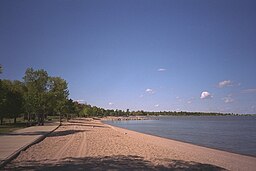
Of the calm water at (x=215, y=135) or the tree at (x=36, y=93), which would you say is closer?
the calm water at (x=215, y=135)

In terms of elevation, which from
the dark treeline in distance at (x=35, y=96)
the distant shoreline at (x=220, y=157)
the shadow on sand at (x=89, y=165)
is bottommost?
the distant shoreline at (x=220, y=157)

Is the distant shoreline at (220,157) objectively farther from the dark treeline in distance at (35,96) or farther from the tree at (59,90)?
the tree at (59,90)

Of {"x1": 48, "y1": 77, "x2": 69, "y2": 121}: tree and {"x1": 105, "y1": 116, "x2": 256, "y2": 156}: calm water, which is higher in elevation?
{"x1": 48, "y1": 77, "x2": 69, "y2": 121}: tree

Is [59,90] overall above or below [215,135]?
above

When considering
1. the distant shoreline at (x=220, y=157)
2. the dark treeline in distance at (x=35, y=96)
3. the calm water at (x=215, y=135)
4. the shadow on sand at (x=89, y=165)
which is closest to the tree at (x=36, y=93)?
the dark treeline in distance at (x=35, y=96)

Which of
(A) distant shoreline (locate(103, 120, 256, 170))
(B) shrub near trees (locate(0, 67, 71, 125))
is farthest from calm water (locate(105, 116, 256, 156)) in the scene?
(B) shrub near trees (locate(0, 67, 71, 125))

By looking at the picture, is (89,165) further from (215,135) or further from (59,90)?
(59,90)

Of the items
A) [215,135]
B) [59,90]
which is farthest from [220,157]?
[59,90]

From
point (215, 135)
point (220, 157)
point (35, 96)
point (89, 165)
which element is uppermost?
point (35, 96)

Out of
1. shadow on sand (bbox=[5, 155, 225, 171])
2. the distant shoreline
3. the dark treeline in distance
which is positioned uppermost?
the dark treeline in distance

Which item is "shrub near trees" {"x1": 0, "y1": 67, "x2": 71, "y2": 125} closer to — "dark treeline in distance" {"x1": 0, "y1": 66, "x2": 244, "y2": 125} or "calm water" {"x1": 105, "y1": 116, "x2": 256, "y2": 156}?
"dark treeline in distance" {"x1": 0, "y1": 66, "x2": 244, "y2": 125}

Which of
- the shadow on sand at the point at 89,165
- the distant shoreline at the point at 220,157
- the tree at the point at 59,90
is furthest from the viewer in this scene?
the tree at the point at 59,90

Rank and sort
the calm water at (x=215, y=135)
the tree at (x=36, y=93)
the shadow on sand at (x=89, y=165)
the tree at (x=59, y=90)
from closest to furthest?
the shadow on sand at (x=89, y=165)
the calm water at (x=215, y=135)
the tree at (x=36, y=93)
the tree at (x=59, y=90)

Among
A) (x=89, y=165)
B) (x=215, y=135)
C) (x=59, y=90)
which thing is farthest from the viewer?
(x=59, y=90)
